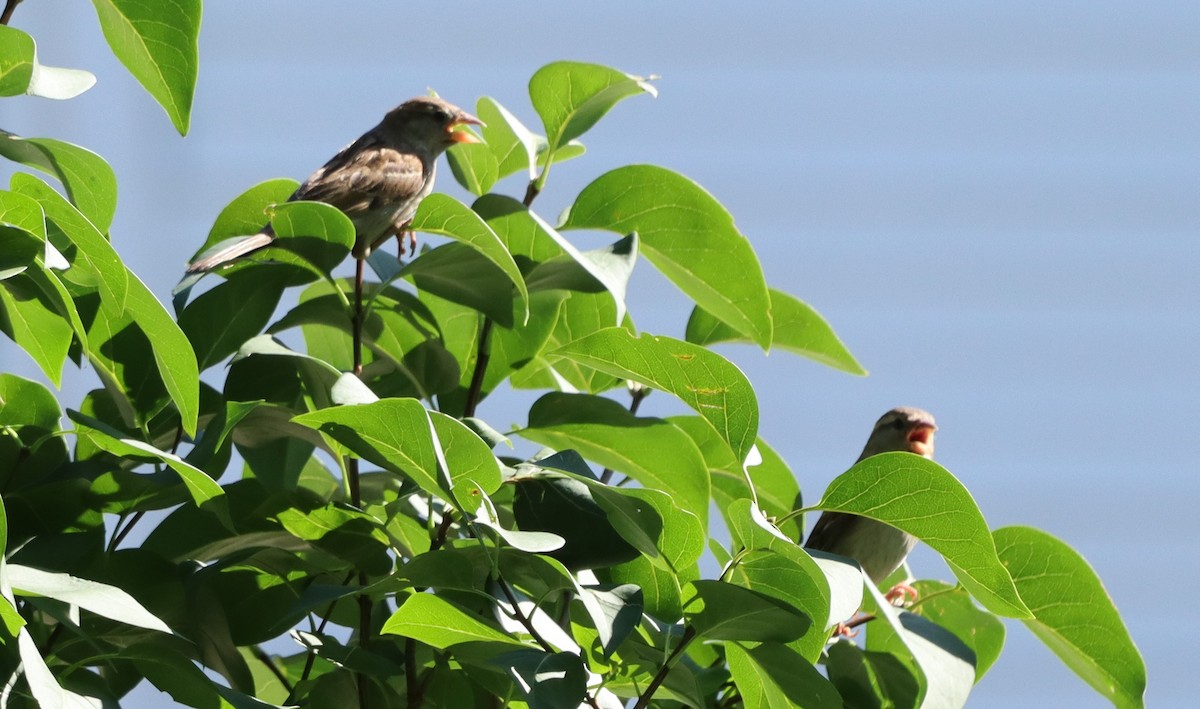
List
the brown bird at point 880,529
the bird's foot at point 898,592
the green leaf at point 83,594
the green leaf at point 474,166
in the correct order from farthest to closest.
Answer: the brown bird at point 880,529 → the bird's foot at point 898,592 → the green leaf at point 474,166 → the green leaf at point 83,594

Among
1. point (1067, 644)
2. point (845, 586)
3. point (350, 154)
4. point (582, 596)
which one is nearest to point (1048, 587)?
point (1067, 644)

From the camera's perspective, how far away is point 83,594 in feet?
3.96

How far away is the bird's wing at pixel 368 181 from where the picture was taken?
262 cm

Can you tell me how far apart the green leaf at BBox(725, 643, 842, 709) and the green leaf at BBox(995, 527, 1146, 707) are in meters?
0.34

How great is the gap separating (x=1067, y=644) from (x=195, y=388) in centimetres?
103

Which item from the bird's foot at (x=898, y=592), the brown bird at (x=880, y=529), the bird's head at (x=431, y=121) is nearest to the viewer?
the bird's foot at (x=898, y=592)

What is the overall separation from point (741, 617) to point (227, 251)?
0.78 meters

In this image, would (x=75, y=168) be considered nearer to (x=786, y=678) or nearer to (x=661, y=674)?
(x=661, y=674)

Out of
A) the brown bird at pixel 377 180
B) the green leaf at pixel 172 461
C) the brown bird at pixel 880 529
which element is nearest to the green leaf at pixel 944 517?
the green leaf at pixel 172 461

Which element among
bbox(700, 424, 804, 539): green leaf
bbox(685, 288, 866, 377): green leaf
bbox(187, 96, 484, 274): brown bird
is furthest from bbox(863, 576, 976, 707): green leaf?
bbox(187, 96, 484, 274): brown bird

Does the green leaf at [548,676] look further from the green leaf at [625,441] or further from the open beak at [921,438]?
the open beak at [921,438]

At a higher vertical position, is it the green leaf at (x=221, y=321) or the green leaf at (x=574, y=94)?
the green leaf at (x=574, y=94)

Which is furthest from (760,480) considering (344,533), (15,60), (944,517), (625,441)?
(15,60)

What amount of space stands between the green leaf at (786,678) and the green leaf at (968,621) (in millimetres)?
529
